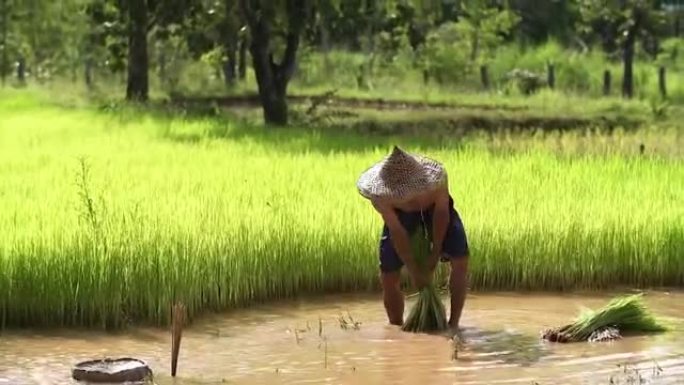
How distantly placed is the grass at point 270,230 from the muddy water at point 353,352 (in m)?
0.27

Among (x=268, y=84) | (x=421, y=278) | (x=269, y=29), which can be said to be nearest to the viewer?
(x=421, y=278)

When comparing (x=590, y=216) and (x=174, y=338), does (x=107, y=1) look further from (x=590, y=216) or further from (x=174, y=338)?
(x=174, y=338)

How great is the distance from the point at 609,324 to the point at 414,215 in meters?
1.24

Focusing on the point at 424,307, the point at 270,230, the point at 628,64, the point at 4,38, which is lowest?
the point at 424,307

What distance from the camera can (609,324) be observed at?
7.00m

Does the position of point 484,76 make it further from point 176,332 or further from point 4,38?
point 176,332

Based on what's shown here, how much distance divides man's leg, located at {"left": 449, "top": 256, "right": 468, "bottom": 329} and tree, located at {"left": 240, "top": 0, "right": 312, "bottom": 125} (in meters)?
12.9

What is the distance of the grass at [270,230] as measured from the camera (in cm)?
726

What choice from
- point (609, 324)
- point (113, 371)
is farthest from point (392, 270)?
point (113, 371)

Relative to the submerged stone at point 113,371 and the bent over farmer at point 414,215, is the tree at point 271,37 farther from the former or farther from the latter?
the submerged stone at point 113,371

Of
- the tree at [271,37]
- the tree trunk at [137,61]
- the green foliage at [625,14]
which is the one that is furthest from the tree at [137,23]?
the green foliage at [625,14]

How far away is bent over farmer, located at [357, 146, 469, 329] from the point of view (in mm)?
6719

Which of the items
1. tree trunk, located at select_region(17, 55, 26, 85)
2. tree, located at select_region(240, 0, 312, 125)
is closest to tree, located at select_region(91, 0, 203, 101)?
tree, located at select_region(240, 0, 312, 125)

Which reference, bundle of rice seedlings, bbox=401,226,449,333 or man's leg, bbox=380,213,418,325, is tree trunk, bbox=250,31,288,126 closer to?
man's leg, bbox=380,213,418,325
